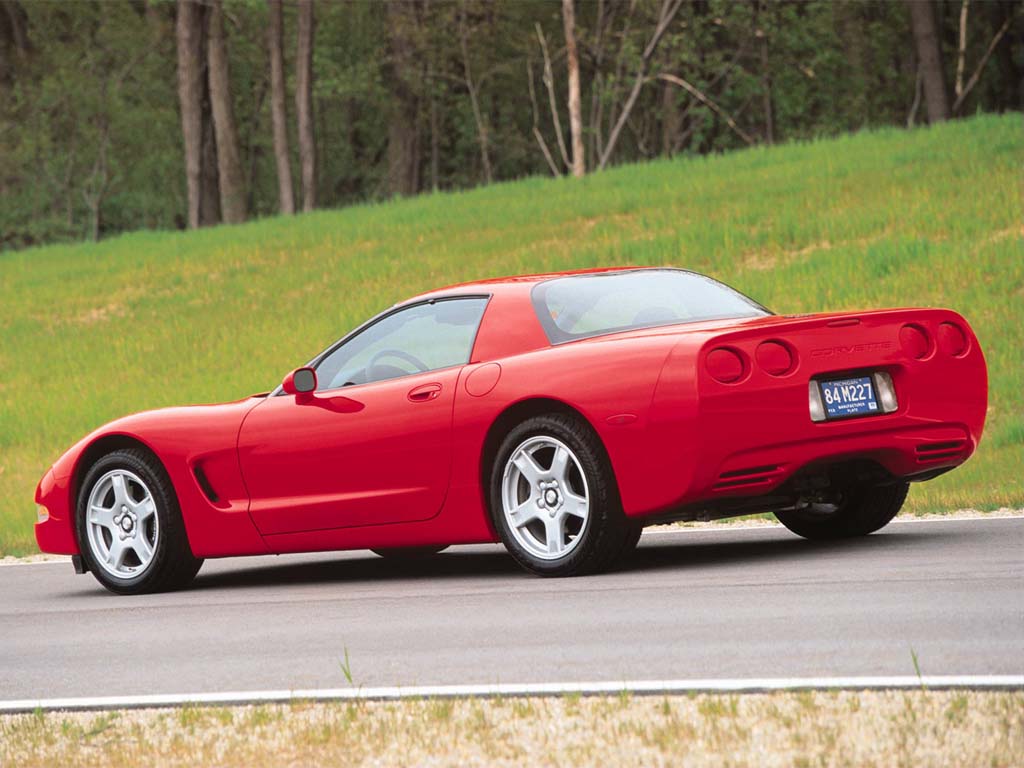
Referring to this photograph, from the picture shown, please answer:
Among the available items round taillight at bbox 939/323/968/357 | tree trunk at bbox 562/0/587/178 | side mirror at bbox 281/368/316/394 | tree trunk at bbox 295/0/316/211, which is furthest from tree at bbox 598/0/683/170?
round taillight at bbox 939/323/968/357

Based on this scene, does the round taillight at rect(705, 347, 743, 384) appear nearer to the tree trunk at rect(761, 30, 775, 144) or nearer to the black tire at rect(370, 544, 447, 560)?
the black tire at rect(370, 544, 447, 560)

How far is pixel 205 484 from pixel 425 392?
1.54 metres

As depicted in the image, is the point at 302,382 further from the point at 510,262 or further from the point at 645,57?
the point at 645,57

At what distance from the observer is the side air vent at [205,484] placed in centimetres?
910

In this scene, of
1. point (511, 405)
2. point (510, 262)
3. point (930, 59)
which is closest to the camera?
point (511, 405)

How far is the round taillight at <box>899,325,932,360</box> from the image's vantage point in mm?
7871

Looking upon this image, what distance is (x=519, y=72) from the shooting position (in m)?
61.6

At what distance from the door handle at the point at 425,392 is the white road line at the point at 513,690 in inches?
98.0

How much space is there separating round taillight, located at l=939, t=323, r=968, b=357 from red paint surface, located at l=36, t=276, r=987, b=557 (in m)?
0.02

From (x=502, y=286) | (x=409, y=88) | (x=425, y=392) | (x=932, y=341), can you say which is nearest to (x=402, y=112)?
(x=409, y=88)

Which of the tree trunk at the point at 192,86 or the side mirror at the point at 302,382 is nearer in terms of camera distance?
the side mirror at the point at 302,382

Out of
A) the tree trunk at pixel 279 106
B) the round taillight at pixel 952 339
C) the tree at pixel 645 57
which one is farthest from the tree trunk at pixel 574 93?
the round taillight at pixel 952 339

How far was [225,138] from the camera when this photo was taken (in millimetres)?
42938

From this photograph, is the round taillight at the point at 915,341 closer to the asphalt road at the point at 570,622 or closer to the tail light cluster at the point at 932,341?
the tail light cluster at the point at 932,341
